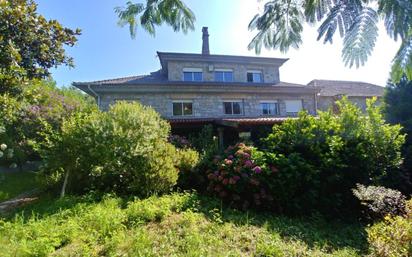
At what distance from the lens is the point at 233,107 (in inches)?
698

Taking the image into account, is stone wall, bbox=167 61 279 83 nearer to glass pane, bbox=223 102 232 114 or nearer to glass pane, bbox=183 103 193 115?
glass pane, bbox=183 103 193 115

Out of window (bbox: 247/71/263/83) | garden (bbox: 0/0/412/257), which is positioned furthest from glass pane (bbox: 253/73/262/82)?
garden (bbox: 0/0/412/257)

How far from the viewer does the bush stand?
6.86 metres

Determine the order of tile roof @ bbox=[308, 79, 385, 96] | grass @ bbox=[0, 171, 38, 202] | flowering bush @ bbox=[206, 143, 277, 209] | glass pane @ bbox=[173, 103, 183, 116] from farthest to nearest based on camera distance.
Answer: tile roof @ bbox=[308, 79, 385, 96], glass pane @ bbox=[173, 103, 183, 116], grass @ bbox=[0, 171, 38, 202], flowering bush @ bbox=[206, 143, 277, 209]

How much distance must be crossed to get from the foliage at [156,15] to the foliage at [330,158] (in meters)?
4.75

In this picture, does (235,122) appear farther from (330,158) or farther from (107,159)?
(107,159)

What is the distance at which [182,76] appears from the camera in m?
18.0

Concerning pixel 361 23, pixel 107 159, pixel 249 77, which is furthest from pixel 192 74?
pixel 361 23

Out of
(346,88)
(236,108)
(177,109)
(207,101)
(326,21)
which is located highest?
(346,88)

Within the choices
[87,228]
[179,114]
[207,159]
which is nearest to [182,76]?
[179,114]

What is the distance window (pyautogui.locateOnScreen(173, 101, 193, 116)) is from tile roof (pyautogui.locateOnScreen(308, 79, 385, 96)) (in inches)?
534

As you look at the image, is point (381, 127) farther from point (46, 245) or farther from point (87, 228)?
point (46, 245)

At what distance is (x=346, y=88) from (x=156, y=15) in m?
27.4

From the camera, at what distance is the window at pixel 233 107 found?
57.5 ft
